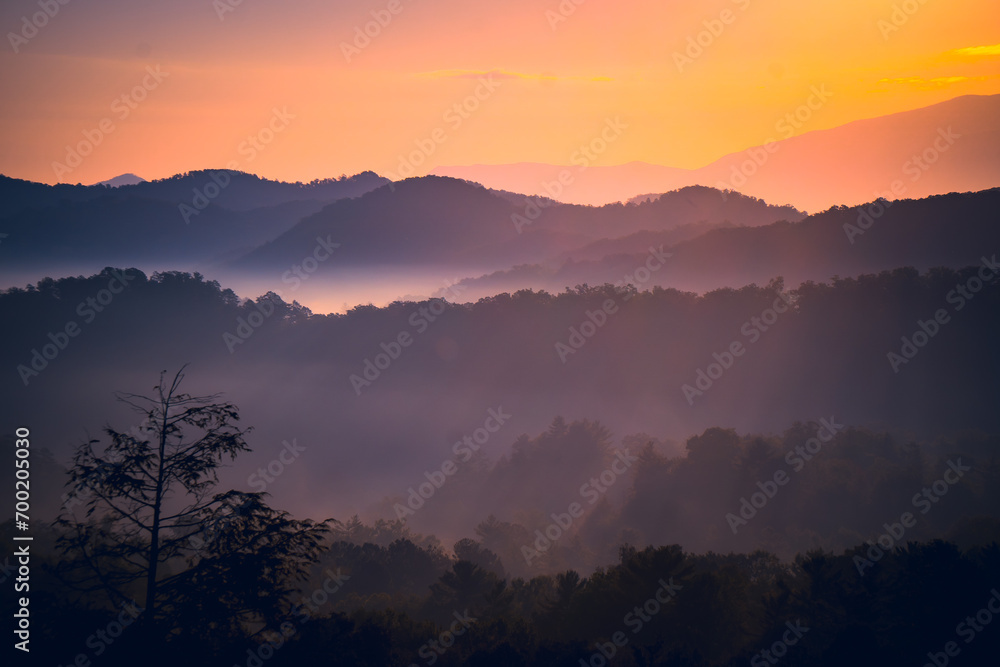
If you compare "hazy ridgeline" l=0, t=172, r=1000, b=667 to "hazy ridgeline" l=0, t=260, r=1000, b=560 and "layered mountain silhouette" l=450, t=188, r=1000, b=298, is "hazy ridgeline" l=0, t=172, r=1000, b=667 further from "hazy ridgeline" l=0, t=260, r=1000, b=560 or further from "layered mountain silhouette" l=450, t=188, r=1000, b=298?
"layered mountain silhouette" l=450, t=188, r=1000, b=298

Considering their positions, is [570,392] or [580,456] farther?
[570,392]

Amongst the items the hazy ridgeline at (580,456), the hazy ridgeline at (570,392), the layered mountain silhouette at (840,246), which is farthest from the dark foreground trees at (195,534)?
the layered mountain silhouette at (840,246)

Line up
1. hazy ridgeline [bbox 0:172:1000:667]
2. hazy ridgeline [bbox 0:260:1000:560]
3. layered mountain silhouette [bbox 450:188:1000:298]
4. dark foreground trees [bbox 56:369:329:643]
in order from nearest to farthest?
1. dark foreground trees [bbox 56:369:329:643]
2. hazy ridgeline [bbox 0:172:1000:667]
3. hazy ridgeline [bbox 0:260:1000:560]
4. layered mountain silhouette [bbox 450:188:1000:298]

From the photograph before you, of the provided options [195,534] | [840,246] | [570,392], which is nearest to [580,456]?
[570,392]

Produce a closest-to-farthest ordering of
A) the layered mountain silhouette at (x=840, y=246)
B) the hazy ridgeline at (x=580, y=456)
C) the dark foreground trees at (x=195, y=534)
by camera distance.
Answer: the dark foreground trees at (x=195, y=534), the hazy ridgeline at (x=580, y=456), the layered mountain silhouette at (x=840, y=246)

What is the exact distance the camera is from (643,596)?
68.8 feet

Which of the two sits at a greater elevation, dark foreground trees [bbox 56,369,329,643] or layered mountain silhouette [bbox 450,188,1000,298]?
layered mountain silhouette [bbox 450,188,1000,298]

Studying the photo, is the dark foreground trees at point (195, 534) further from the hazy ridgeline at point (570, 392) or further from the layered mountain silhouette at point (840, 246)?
the layered mountain silhouette at point (840, 246)

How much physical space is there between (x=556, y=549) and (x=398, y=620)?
993 inches

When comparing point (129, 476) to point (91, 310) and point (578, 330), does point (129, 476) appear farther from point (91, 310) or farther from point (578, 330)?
point (91, 310)

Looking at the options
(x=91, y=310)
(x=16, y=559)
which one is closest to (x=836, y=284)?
(x=16, y=559)

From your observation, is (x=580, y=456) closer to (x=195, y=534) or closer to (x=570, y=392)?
(x=570, y=392)

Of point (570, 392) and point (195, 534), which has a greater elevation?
point (570, 392)

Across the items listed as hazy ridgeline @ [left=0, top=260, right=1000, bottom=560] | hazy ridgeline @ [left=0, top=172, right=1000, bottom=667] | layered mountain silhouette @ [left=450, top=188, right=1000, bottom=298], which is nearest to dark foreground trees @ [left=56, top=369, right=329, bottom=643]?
hazy ridgeline @ [left=0, top=172, right=1000, bottom=667]
